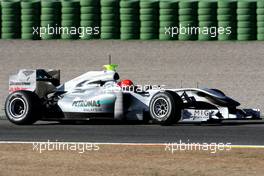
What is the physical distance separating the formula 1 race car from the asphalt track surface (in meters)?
0.21

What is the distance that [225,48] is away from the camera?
25.3 meters

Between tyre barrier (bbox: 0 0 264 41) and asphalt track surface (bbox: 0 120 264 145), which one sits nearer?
asphalt track surface (bbox: 0 120 264 145)

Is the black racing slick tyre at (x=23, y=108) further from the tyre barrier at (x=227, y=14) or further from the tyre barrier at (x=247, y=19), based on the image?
the tyre barrier at (x=247, y=19)

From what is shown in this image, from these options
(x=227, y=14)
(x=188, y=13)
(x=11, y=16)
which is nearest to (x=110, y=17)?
(x=188, y=13)

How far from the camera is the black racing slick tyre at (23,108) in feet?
56.4

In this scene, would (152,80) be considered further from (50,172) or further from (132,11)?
(50,172)

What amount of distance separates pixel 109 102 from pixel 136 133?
1449 mm

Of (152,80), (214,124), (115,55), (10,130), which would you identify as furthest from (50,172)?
(115,55)

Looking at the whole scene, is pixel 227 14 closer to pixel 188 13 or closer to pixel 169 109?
pixel 188 13

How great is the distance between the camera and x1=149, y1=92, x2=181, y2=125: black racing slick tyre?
1628 cm

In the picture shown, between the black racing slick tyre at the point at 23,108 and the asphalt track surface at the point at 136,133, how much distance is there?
0.18 m

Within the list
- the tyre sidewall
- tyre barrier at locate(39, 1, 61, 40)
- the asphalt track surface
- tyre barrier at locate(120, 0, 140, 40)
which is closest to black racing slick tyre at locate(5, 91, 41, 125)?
the asphalt track surface

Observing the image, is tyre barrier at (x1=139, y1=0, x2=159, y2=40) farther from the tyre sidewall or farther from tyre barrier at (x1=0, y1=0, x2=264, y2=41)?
the tyre sidewall

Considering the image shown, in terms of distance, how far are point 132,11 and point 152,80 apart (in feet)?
6.58
